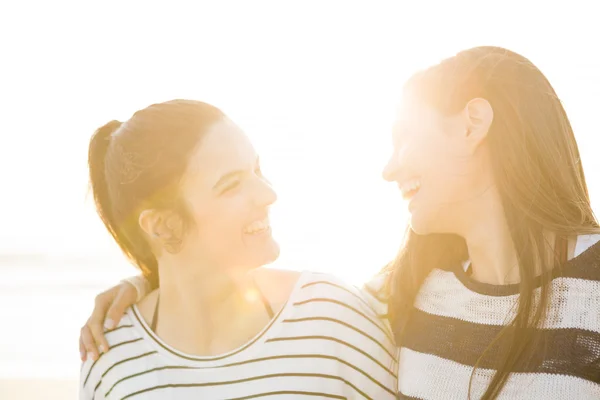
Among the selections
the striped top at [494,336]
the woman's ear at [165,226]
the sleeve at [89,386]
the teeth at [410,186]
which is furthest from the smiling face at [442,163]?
the sleeve at [89,386]

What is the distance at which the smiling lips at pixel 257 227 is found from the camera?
116 inches

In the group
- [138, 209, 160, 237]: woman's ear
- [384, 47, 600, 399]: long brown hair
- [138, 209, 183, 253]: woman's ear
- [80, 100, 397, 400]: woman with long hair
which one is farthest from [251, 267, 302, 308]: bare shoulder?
[384, 47, 600, 399]: long brown hair

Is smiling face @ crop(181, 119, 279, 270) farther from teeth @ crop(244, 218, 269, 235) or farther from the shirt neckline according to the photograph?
the shirt neckline

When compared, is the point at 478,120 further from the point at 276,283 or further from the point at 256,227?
the point at 276,283

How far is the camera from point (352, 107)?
20422 millimetres

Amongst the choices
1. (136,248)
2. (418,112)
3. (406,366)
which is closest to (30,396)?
(136,248)

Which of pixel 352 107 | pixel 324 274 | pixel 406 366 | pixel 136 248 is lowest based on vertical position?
pixel 406 366

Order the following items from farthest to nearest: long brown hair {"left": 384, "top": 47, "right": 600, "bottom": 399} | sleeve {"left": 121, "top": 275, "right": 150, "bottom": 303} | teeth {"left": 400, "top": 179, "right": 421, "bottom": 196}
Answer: sleeve {"left": 121, "top": 275, "right": 150, "bottom": 303} → teeth {"left": 400, "top": 179, "right": 421, "bottom": 196} → long brown hair {"left": 384, "top": 47, "right": 600, "bottom": 399}

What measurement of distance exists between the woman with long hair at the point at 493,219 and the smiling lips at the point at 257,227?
640 mm

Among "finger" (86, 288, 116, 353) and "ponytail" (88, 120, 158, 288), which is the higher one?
"ponytail" (88, 120, 158, 288)

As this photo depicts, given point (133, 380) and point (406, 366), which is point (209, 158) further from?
point (406, 366)

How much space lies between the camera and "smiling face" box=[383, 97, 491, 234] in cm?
263

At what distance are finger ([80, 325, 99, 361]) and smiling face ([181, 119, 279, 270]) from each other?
68cm

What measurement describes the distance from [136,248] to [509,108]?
1.97 meters
